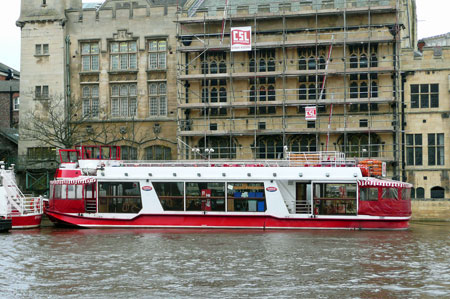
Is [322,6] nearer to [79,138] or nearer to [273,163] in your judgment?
[273,163]

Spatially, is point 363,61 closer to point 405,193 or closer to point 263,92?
point 263,92

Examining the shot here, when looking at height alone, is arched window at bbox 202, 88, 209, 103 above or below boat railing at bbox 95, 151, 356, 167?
above

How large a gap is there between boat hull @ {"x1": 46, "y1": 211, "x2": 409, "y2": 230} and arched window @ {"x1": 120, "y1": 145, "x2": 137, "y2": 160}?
1435 centimetres

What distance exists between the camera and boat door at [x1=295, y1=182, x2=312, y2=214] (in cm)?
3878

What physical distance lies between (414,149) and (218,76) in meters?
13.8

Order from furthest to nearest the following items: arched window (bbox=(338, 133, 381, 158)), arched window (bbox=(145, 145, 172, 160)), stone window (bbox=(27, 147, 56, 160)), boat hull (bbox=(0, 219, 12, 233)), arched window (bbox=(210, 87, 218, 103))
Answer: stone window (bbox=(27, 147, 56, 160)) < arched window (bbox=(145, 145, 172, 160)) < arched window (bbox=(210, 87, 218, 103)) < arched window (bbox=(338, 133, 381, 158)) < boat hull (bbox=(0, 219, 12, 233))

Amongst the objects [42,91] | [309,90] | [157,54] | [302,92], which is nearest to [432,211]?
[309,90]

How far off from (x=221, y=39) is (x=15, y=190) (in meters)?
18.6

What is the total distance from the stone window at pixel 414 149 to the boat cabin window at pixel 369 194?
38.7ft

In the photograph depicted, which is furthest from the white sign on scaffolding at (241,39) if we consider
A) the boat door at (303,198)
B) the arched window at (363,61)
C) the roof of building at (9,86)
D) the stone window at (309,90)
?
the roof of building at (9,86)

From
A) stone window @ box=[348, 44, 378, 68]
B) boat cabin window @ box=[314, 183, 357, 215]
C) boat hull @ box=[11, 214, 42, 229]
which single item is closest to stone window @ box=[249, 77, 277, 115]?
stone window @ box=[348, 44, 378, 68]

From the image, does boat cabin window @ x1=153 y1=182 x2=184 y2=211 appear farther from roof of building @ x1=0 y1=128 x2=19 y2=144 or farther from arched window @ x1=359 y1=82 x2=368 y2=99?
roof of building @ x1=0 y1=128 x2=19 y2=144

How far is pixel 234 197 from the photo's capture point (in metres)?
39.0

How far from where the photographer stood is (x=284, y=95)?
5028 cm
